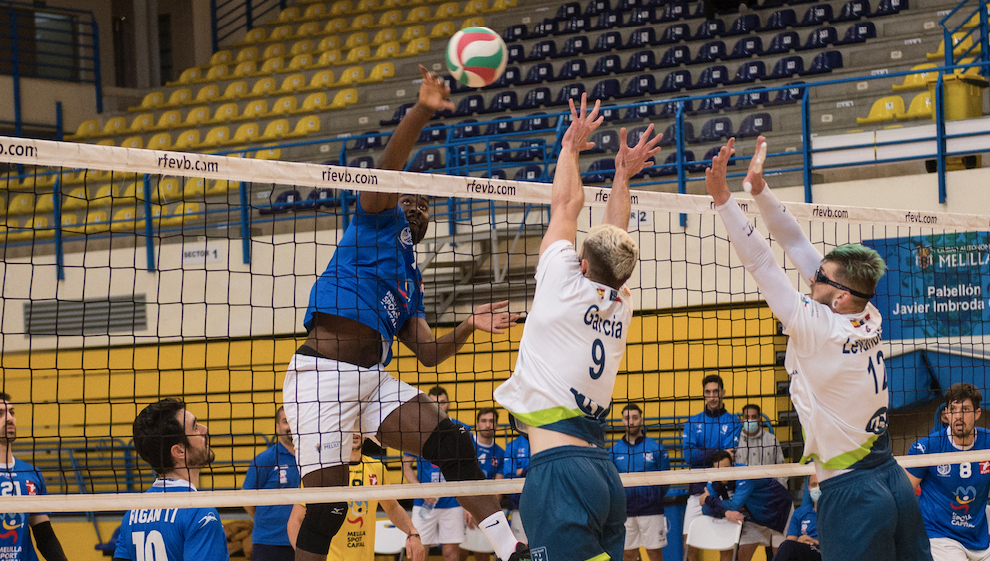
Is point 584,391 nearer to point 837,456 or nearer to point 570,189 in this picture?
point 570,189

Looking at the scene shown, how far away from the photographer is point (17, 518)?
579 cm

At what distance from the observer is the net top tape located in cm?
457

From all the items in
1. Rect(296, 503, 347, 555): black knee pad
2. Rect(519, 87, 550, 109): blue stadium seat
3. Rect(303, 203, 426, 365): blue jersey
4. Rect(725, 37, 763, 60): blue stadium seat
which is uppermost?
Rect(725, 37, 763, 60): blue stadium seat

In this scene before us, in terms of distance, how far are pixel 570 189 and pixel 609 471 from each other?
1.21m

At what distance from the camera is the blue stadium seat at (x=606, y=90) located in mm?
15203

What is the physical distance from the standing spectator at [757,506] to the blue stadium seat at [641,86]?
7.07 metres

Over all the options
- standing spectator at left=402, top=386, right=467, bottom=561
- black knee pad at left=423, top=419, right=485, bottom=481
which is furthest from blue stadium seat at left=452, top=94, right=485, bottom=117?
black knee pad at left=423, top=419, right=485, bottom=481

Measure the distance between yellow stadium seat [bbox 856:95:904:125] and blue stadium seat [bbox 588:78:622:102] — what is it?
3.78 metres

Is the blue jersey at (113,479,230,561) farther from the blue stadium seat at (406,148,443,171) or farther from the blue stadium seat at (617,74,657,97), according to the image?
the blue stadium seat at (617,74,657,97)

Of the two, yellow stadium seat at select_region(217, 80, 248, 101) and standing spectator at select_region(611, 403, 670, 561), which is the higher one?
yellow stadium seat at select_region(217, 80, 248, 101)

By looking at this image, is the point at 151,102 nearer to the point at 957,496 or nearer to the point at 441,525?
the point at 441,525

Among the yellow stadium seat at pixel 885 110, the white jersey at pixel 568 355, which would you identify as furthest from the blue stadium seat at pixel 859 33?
the white jersey at pixel 568 355

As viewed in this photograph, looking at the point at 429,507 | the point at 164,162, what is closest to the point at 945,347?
the point at 429,507

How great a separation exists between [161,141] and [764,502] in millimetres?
12785
